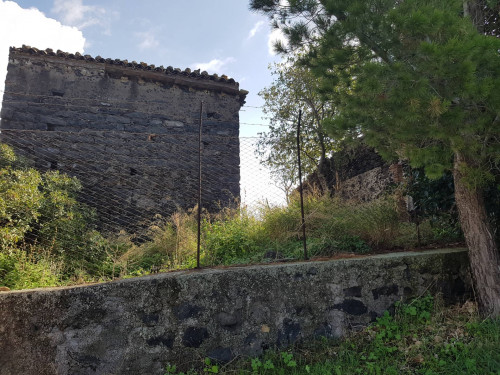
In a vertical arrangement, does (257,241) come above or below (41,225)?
below

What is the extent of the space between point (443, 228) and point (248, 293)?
329cm

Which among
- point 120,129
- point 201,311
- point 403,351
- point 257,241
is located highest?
point 120,129

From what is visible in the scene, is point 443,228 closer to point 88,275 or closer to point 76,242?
point 88,275

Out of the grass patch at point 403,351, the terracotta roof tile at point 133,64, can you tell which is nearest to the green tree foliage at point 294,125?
the terracotta roof tile at point 133,64

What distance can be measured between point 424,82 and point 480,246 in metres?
1.89

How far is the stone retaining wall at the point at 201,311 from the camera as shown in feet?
9.36

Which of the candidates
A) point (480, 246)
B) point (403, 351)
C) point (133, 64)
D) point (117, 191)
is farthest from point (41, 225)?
point (480, 246)

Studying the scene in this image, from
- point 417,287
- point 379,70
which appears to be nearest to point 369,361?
point 417,287

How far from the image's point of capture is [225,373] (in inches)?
119

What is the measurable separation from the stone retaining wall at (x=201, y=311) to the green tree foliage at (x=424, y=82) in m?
0.85

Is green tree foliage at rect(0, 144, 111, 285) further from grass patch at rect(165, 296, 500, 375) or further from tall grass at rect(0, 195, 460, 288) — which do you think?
grass patch at rect(165, 296, 500, 375)

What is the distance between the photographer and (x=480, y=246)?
3.56m

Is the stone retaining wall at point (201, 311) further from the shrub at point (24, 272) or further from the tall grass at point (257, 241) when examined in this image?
the shrub at point (24, 272)

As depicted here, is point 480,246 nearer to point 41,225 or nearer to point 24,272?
point 24,272
